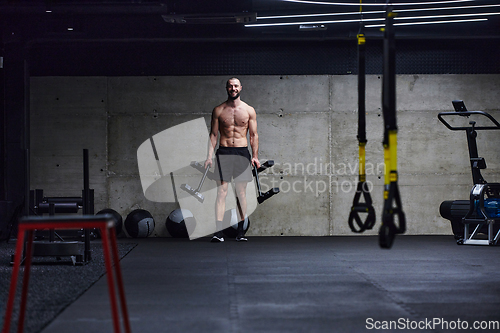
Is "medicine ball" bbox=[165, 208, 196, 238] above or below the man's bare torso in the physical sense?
below

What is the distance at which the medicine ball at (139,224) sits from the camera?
6.92m

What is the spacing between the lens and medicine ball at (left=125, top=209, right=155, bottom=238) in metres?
6.92

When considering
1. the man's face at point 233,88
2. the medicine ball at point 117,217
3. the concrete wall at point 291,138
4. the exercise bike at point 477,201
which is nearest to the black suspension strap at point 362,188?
the exercise bike at point 477,201

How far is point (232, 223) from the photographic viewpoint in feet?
22.1

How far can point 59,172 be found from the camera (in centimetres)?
725

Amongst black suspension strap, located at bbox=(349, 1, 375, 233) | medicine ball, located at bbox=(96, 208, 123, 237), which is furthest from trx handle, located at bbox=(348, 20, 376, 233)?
medicine ball, located at bbox=(96, 208, 123, 237)

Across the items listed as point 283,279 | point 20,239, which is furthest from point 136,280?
point 20,239

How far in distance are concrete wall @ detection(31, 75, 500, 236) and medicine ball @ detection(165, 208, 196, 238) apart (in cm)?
31

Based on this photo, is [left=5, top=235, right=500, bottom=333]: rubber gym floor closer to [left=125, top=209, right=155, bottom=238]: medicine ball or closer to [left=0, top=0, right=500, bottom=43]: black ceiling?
[left=125, top=209, right=155, bottom=238]: medicine ball

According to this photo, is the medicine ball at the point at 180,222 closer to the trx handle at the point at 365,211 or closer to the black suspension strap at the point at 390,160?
the trx handle at the point at 365,211

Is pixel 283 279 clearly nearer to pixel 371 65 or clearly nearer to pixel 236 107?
pixel 236 107

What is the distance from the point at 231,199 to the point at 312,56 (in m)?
2.14

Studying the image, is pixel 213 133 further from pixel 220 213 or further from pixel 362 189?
pixel 362 189

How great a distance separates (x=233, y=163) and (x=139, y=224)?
141 cm
